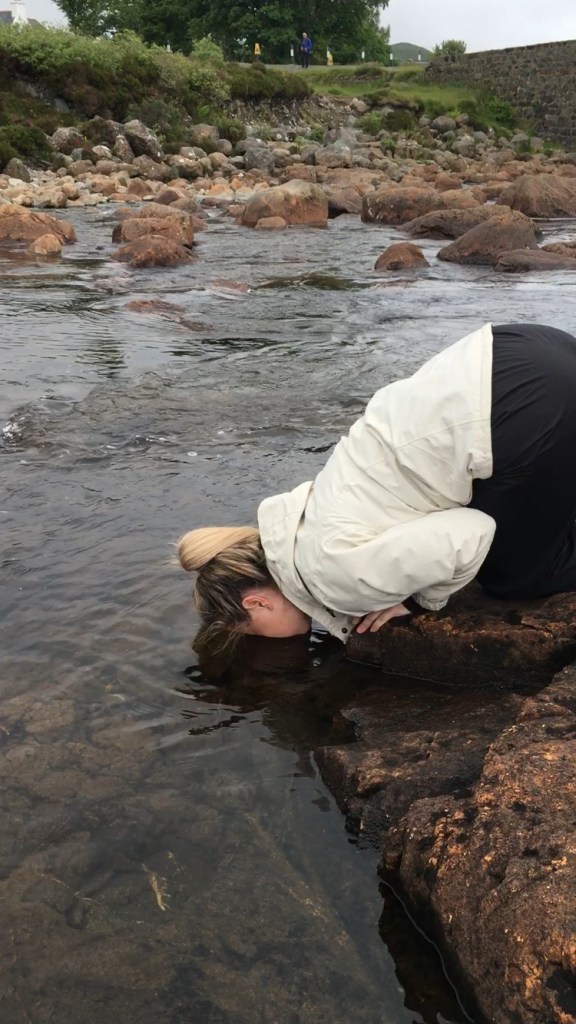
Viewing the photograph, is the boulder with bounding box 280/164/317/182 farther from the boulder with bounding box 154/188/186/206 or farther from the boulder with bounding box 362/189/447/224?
the boulder with bounding box 362/189/447/224

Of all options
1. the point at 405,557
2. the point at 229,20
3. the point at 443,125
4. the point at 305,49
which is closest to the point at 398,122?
the point at 443,125

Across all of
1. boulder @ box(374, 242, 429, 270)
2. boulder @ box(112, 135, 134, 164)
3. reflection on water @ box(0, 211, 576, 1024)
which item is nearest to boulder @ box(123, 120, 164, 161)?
boulder @ box(112, 135, 134, 164)

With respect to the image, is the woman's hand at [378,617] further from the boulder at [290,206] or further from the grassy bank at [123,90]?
the grassy bank at [123,90]

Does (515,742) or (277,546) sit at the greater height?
(277,546)

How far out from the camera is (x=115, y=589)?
13.0ft

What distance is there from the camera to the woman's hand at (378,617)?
3.33m

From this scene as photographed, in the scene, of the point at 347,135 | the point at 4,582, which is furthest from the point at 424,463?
the point at 347,135

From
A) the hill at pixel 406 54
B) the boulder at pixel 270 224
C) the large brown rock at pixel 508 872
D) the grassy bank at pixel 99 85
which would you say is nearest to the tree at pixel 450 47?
the hill at pixel 406 54

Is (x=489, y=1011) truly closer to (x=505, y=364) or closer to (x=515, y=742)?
Answer: (x=515, y=742)

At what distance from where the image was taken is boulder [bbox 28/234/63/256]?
13.9 m

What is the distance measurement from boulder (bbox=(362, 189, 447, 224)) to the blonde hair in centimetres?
1642

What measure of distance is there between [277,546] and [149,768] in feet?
2.90

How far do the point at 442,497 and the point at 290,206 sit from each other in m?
16.3

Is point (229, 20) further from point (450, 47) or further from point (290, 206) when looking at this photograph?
point (290, 206)
